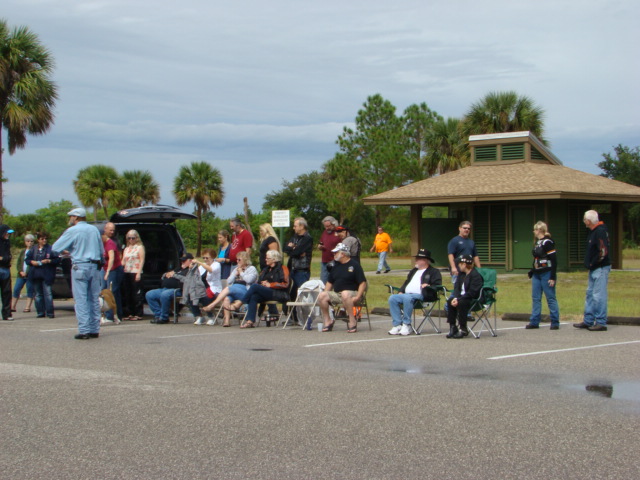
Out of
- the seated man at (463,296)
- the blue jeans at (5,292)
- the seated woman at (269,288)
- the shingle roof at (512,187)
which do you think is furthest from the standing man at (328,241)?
the shingle roof at (512,187)

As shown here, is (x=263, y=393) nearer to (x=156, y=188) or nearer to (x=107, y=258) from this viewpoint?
(x=107, y=258)

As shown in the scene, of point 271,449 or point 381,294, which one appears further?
point 381,294

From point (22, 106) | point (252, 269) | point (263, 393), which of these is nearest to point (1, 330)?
point (252, 269)

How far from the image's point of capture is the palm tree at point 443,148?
44688mm

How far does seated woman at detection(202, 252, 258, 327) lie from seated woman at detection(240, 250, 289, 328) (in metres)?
0.25

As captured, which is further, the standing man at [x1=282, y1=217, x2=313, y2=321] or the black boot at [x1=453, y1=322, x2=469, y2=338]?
the standing man at [x1=282, y1=217, x2=313, y2=321]

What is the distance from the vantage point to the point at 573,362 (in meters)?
9.13

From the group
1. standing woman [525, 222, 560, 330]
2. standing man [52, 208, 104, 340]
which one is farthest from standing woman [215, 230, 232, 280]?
standing woman [525, 222, 560, 330]

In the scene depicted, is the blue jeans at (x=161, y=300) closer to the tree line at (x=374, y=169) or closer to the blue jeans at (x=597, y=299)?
the blue jeans at (x=597, y=299)

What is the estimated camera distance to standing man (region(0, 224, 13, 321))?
15023 mm

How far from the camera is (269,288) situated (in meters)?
13.7

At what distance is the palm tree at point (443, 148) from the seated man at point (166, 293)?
31.3 m

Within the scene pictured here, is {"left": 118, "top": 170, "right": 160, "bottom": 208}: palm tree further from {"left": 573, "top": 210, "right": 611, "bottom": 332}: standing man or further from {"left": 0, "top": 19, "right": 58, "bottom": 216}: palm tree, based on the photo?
{"left": 573, "top": 210, "right": 611, "bottom": 332}: standing man

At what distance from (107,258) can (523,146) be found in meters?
21.0
